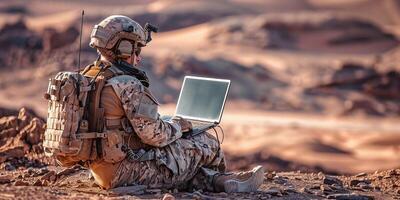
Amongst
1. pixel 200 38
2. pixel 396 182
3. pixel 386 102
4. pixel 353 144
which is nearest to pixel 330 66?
pixel 386 102

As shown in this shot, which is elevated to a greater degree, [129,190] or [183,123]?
[183,123]

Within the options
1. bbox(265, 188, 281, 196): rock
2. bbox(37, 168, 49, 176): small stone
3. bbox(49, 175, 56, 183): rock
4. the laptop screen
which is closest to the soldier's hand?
the laptop screen

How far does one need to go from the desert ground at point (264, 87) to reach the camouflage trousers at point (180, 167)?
0.10 m

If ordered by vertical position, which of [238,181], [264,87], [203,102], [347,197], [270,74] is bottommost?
[347,197]

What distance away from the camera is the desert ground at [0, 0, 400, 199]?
775 cm

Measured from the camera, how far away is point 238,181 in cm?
657

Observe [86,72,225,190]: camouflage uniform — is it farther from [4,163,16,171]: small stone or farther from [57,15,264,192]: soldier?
[4,163,16,171]: small stone

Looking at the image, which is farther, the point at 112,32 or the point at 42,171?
the point at 42,171

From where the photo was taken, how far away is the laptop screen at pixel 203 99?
6.79 meters

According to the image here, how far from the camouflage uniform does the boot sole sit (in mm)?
167

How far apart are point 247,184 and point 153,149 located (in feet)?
2.66

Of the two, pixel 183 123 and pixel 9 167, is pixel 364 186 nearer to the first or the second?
pixel 183 123

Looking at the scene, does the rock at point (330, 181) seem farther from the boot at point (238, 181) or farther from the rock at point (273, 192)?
the boot at point (238, 181)

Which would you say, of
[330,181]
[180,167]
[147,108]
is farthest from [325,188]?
[147,108]
